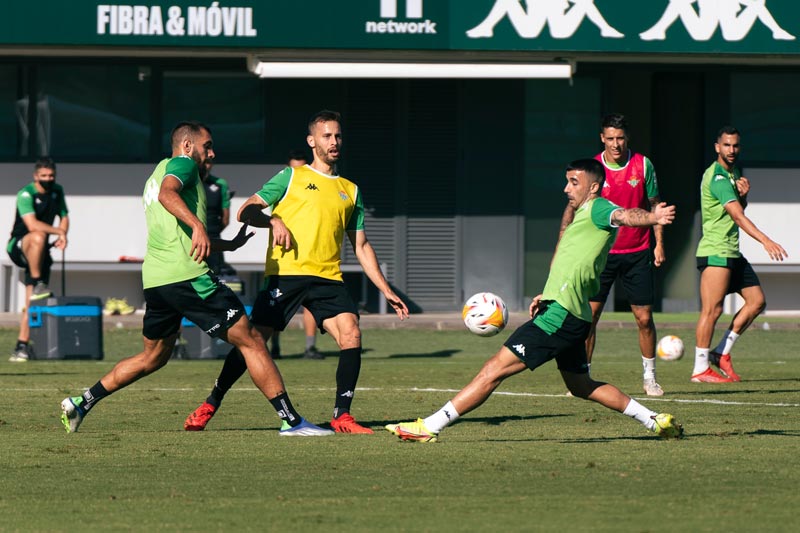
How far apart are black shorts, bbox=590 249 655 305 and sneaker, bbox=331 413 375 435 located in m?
3.31

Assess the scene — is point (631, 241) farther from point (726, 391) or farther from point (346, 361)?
point (346, 361)

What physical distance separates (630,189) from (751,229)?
1364 millimetres

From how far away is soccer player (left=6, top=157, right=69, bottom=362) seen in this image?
56.6ft

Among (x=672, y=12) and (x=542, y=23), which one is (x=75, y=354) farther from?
(x=672, y=12)

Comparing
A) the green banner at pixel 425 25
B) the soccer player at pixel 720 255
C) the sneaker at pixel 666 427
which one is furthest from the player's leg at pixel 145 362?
the green banner at pixel 425 25

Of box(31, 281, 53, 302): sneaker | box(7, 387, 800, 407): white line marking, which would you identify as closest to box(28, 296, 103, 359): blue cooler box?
box(31, 281, 53, 302): sneaker

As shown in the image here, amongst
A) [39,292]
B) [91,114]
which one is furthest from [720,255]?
[91,114]

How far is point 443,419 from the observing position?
360 inches

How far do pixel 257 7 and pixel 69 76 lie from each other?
3.54m

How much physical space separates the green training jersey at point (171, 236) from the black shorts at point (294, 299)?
0.60 metres

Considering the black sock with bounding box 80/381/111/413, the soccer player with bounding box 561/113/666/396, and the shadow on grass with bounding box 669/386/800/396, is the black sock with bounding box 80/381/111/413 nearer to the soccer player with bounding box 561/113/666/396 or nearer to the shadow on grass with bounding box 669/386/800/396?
the soccer player with bounding box 561/113/666/396

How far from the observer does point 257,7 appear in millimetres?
21250

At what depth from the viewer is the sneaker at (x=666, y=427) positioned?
932 cm

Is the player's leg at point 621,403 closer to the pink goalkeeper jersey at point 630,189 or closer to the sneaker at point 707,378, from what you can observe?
the pink goalkeeper jersey at point 630,189
